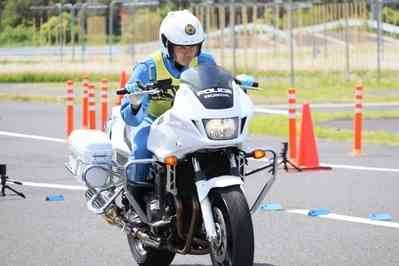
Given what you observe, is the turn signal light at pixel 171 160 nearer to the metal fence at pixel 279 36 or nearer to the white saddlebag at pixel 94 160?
the white saddlebag at pixel 94 160

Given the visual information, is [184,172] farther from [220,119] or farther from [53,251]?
[53,251]

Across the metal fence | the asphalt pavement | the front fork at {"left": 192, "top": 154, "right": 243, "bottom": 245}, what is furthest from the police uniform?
the metal fence

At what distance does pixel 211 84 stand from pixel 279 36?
41.4m

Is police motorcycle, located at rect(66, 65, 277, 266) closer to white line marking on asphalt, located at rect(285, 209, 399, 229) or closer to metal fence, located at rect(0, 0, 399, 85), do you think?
white line marking on asphalt, located at rect(285, 209, 399, 229)

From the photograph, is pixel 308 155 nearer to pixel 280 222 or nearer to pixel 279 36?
pixel 280 222

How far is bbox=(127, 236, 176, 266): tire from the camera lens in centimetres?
970

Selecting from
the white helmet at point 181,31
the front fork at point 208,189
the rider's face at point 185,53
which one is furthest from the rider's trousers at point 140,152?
the front fork at point 208,189

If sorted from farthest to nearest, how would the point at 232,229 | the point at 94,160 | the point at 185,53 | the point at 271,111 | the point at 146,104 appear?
1. the point at 271,111
2. the point at 94,160
3. the point at 146,104
4. the point at 185,53
5. the point at 232,229

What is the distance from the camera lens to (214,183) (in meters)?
8.34

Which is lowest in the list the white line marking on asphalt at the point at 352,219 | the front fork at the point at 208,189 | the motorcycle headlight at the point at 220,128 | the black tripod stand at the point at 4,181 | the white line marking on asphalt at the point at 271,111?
the white line marking on asphalt at the point at 271,111

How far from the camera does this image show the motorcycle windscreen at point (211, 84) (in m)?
8.45

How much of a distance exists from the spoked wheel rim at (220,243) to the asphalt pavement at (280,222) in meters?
1.64

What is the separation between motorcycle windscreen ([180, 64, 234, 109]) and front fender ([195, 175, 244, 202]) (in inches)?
19.2

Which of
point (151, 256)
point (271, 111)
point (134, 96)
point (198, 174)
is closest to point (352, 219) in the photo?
point (151, 256)
